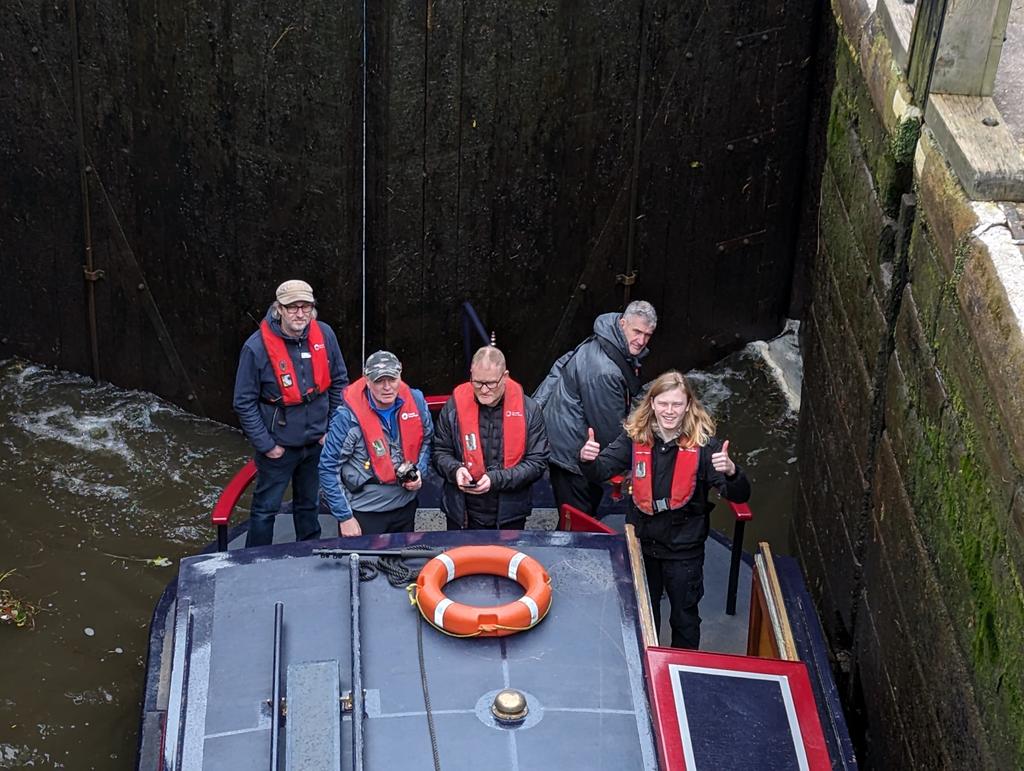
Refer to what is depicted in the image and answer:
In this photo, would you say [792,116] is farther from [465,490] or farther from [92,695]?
[92,695]

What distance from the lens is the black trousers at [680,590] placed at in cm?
590

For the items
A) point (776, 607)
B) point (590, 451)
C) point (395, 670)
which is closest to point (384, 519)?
point (590, 451)

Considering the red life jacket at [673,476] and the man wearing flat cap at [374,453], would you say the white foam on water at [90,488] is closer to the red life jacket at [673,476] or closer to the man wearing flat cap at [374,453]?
the man wearing flat cap at [374,453]

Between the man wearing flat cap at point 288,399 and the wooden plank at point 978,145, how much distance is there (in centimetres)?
279

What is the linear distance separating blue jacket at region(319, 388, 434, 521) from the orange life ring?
3.58ft

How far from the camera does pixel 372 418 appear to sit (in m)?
5.98

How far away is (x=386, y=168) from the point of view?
808 cm

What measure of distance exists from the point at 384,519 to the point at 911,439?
7.47 feet

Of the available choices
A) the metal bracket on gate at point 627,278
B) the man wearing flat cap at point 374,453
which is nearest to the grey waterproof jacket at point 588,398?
the man wearing flat cap at point 374,453

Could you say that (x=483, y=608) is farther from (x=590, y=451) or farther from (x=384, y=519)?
(x=384, y=519)

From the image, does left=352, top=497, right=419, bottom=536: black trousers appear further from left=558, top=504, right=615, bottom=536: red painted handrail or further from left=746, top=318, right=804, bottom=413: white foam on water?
left=746, top=318, right=804, bottom=413: white foam on water

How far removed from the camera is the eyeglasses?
19.1 ft

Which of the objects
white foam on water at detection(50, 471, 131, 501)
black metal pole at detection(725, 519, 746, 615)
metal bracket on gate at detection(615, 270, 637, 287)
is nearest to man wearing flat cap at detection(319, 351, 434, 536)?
black metal pole at detection(725, 519, 746, 615)

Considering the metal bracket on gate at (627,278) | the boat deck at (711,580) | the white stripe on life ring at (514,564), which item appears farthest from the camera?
the metal bracket on gate at (627,278)
